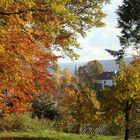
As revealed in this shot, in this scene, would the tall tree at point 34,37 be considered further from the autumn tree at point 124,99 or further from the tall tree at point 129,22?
the tall tree at point 129,22

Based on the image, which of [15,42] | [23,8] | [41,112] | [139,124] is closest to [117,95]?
[139,124]

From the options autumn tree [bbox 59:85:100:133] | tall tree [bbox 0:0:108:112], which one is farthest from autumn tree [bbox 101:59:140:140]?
tall tree [bbox 0:0:108:112]

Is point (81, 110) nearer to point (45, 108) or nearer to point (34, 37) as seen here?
point (45, 108)

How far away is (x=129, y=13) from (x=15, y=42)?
30.9 meters

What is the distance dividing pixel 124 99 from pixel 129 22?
2345 cm

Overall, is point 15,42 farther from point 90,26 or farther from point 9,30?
point 90,26

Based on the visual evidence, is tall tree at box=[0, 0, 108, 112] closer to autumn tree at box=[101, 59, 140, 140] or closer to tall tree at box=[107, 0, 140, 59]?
autumn tree at box=[101, 59, 140, 140]

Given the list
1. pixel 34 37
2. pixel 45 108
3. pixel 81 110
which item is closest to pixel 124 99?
pixel 34 37

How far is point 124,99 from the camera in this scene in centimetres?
2227

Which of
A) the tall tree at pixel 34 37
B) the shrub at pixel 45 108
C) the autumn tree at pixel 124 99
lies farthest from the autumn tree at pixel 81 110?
the tall tree at pixel 34 37

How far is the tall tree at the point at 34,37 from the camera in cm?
1233

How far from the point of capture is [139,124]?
22.6 metres

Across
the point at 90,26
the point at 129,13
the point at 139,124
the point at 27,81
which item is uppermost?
the point at 129,13

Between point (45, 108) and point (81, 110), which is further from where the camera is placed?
point (81, 110)
